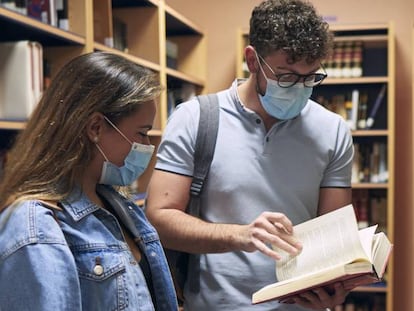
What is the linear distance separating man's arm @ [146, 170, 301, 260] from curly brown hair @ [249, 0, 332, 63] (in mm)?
421

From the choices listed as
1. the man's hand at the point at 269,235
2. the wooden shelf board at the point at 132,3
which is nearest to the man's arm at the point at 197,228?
the man's hand at the point at 269,235

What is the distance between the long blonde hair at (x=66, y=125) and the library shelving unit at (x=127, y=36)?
1.39 ft

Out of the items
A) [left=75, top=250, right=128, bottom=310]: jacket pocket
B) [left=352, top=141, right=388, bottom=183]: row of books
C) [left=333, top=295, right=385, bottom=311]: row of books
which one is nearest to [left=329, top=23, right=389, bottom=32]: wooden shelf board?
[left=352, top=141, right=388, bottom=183]: row of books

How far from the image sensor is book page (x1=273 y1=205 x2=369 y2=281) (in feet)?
3.71

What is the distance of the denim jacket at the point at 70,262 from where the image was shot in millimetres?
781

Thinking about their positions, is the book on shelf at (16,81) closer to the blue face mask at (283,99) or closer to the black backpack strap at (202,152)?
the black backpack strap at (202,152)

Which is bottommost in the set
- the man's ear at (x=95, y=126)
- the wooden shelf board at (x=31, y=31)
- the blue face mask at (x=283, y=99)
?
the man's ear at (x=95, y=126)

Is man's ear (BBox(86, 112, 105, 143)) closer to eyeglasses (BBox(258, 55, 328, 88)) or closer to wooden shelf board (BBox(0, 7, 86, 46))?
eyeglasses (BBox(258, 55, 328, 88))

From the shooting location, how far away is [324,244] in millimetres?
1198

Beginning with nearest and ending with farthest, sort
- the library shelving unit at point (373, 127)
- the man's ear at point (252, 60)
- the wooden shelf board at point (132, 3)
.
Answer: the man's ear at point (252, 60)
the wooden shelf board at point (132, 3)
the library shelving unit at point (373, 127)

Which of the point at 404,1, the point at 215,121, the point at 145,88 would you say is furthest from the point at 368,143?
the point at 145,88

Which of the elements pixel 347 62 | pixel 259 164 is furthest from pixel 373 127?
pixel 259 164

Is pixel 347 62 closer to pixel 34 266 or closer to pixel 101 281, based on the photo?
pixel 101 281

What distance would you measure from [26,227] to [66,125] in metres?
0.20
